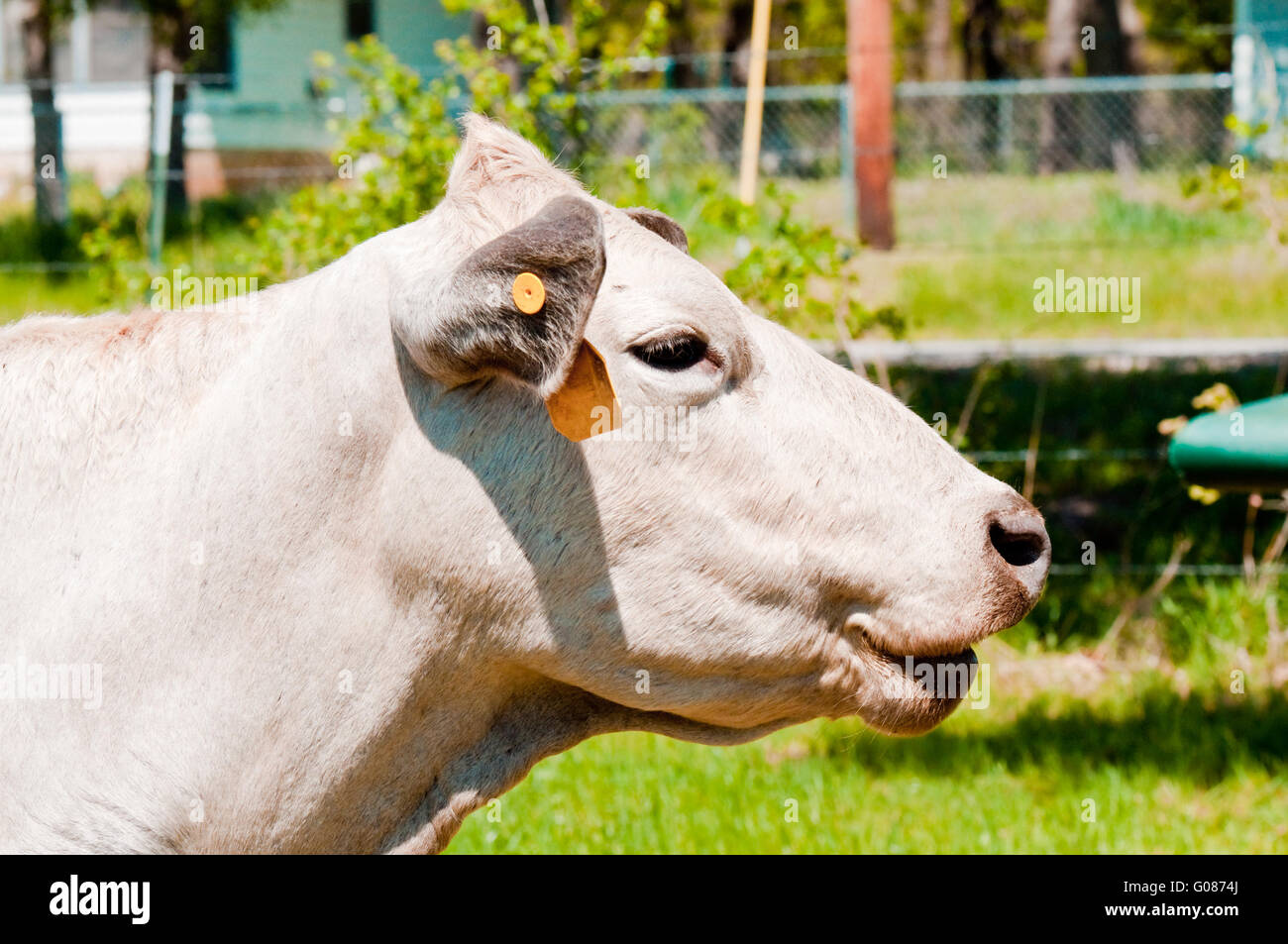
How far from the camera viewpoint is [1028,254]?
13.9 meters

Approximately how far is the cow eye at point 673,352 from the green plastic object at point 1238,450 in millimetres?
1955

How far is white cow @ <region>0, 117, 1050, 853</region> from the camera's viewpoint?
236 centimetres

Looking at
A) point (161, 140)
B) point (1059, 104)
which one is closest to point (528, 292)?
point (161, 140)

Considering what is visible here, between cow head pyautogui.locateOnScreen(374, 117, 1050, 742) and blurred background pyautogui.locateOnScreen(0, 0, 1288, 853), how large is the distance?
802 millimetres

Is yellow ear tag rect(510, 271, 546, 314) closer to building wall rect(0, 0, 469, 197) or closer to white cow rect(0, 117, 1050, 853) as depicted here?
white cow rect(0, 117, 1050, 853)

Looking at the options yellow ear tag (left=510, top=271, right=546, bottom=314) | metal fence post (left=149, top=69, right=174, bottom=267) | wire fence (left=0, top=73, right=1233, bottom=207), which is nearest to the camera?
yellow ear tag (left=510, top=271, right=546, bottom=314)

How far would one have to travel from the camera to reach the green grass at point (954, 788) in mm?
4914

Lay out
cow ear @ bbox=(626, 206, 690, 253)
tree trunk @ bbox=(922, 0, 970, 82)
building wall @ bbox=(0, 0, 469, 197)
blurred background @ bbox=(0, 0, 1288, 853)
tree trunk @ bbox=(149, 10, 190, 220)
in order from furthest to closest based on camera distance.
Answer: tree trunk @ bbox=(922, 0, 970, 82) < building wall @ bbox=(0, 0, 469, 197) < tree trunk @ bbox=(149, 10, 190, 220) < blurred background @ bbox=(0, 0, 1288, 853) < cow ear @ bbox=(626, 206, 690, 253)

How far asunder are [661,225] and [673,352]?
57 centimetres

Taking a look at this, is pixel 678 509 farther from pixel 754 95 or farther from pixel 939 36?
pixel 939 36

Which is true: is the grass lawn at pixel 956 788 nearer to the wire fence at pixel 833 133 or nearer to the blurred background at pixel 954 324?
the blurred background at pixel 954 324

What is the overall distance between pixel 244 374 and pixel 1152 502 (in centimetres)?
604

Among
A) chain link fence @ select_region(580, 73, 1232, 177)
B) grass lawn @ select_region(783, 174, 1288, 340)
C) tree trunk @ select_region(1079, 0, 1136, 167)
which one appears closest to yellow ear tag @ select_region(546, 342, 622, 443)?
grass lawn @ select_region(783, 174, 1288, 340)
